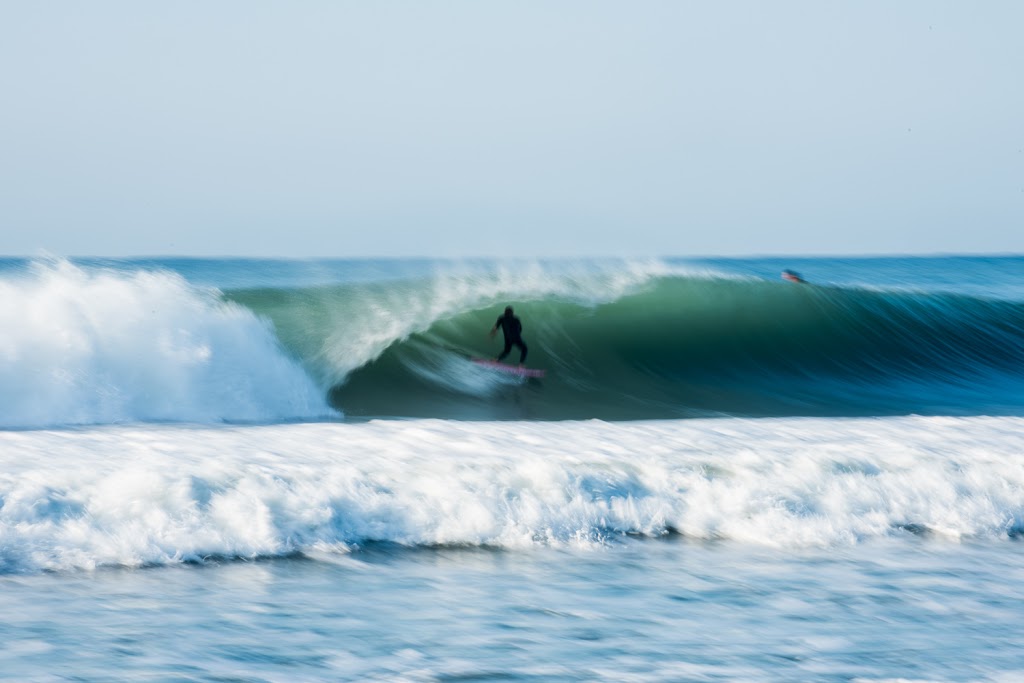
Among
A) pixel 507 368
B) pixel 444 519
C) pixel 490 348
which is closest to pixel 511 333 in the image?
pixel 507 368

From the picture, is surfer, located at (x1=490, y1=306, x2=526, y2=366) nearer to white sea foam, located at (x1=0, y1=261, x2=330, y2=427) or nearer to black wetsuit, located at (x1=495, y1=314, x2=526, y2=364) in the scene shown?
black wetsuit, located at (x1=495, y1=314, x2=526, y2=364)

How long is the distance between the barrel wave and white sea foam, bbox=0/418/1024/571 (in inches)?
136

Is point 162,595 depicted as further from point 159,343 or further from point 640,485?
point 159,343

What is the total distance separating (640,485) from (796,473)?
3.46ft

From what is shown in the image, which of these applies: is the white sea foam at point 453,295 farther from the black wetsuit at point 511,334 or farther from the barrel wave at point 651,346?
the black wetsuit at point 511,334

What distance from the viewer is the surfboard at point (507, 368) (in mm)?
13039

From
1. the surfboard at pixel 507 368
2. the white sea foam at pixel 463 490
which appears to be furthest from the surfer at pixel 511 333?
the white sea foam at pixel 463 490

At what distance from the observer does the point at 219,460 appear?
21.7 feet

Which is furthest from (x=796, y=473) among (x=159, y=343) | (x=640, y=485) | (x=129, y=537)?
(x=159, y=343)

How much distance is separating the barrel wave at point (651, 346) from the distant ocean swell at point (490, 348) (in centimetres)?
4

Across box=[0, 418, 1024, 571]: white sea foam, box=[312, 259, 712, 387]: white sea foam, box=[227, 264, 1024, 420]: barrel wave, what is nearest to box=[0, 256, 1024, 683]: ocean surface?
box=[0, 418, 1024, 571]: white sea foam

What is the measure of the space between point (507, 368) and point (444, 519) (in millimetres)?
7006

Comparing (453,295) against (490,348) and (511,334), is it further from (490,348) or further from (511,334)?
(511,334)

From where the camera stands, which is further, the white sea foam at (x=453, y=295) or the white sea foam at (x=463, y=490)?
the white sea foam at (x=453, y=295)
